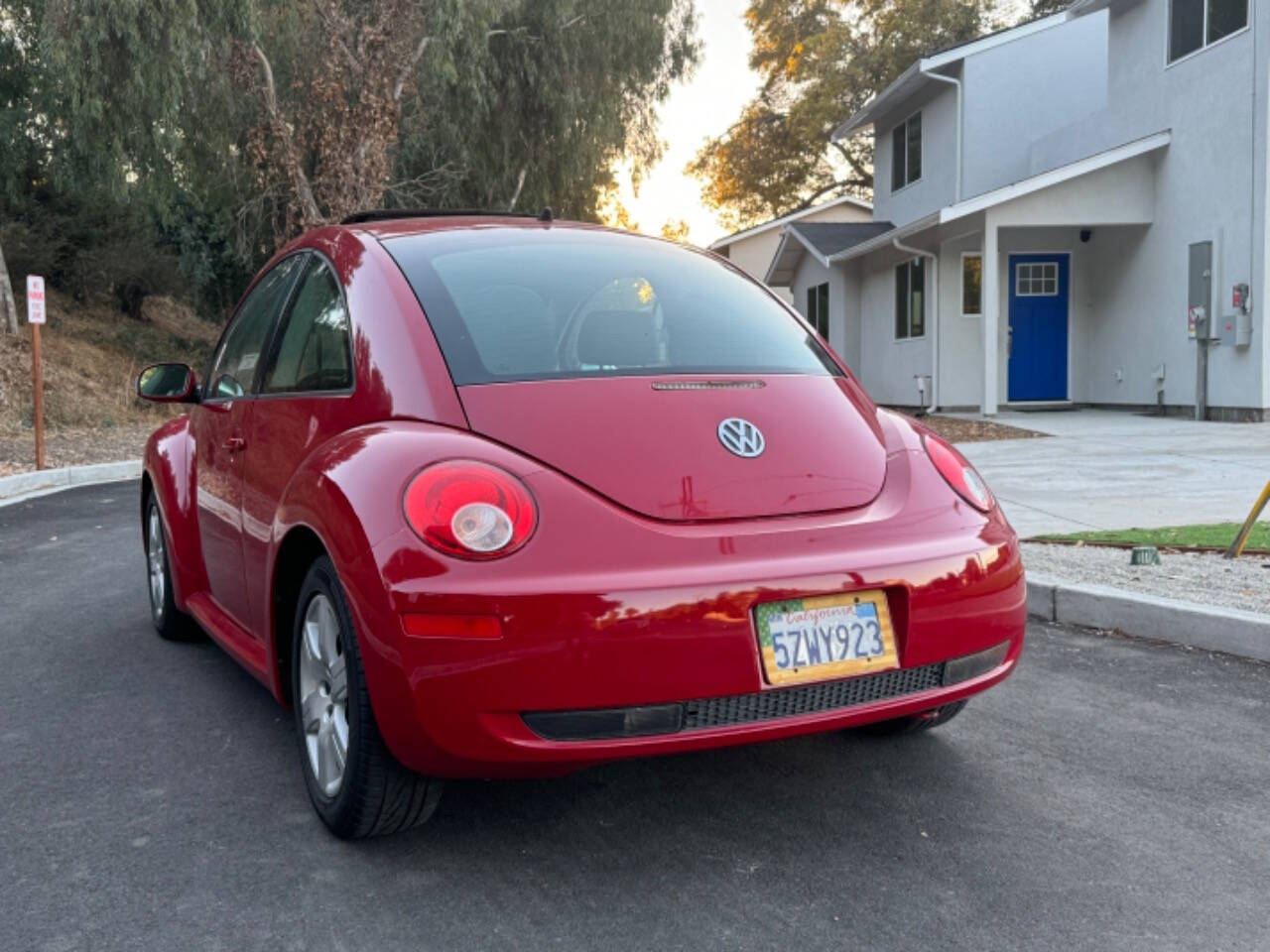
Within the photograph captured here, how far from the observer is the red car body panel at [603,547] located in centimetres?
257

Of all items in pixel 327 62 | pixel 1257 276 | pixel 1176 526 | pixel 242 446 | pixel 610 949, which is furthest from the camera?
pixel 327 62

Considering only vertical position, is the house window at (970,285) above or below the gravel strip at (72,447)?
above

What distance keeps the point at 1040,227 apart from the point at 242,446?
17619 millimetres

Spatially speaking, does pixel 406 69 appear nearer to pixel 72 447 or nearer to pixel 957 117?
pixel 72 447

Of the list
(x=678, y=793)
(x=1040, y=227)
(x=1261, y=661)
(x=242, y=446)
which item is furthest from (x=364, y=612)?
(x=1040, y=227)

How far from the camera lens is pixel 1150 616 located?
5160 millimetres

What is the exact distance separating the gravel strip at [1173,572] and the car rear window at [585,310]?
9.07 feet

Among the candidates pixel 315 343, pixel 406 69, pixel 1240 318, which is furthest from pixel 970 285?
pixel 315 343

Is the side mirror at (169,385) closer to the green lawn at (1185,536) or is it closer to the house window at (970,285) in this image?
the green lawn at (1185,536)

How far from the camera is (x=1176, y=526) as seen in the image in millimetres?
7680

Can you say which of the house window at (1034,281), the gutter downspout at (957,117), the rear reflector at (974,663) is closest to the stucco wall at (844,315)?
the gutter downspout at (957,117)

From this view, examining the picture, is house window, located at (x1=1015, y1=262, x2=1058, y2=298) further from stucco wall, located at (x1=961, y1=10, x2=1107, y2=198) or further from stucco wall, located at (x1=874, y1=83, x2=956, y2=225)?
stucco wall, located at (x1=874, y1=83, x2=956, y2=225)

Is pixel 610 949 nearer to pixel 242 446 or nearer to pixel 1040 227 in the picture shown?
pixel 242 446

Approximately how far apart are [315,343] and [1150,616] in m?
3.60
